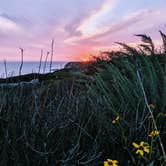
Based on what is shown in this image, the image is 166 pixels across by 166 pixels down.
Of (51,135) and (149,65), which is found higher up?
(149,65)

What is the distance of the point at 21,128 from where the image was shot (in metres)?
2.75

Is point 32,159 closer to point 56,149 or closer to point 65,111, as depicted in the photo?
point 56,149

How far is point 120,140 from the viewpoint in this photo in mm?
3260

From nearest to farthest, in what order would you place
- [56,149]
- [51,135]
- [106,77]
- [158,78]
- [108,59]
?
[56,149] → [51,135] → [158,78] → [106,77] → [108,59]

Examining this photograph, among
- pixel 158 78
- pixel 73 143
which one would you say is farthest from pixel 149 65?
pixel 73 143

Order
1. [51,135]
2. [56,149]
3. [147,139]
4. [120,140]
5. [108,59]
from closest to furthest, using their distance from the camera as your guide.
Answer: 1. [56,149]
2. [51,135]
3. [147,139]
4. [120,140]
5. [108,59]

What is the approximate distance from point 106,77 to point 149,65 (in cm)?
97

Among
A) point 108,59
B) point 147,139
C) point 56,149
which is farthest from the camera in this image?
point 108,59

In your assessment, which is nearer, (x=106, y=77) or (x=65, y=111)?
(x=65, y=111)

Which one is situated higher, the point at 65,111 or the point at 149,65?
the point at 149,65

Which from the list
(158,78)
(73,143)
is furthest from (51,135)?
(158,78)

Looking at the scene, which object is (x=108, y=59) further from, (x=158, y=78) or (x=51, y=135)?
(x=51, y=135)

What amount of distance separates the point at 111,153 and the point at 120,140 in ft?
0.48

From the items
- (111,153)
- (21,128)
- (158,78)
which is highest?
(158,78)
